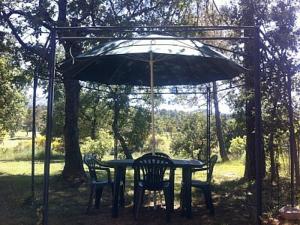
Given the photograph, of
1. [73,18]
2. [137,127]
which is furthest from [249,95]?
[137,127]

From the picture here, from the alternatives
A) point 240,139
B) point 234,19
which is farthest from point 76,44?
point 240,139

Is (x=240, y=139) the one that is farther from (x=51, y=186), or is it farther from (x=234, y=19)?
(x=51, y=186)

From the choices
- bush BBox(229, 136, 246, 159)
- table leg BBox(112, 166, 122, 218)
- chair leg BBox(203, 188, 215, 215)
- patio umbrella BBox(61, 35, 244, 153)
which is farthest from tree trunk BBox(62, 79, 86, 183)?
bush BBox(229, 136, 246, 159)

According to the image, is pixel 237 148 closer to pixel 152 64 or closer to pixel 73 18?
pixel 73 18

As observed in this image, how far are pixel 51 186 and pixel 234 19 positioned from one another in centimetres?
559

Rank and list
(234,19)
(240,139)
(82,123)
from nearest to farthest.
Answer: (234,19) < (240,139) < (82,123)

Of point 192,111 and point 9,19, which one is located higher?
point 9,19

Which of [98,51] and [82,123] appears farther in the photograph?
[82,123]

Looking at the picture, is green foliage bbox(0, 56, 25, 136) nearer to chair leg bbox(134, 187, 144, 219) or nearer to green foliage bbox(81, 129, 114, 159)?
green foliage bbox(81, 129, 114, 159)

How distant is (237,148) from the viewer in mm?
18203

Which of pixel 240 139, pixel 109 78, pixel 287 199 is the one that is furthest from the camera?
pixel 240 139

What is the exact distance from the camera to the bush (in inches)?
660

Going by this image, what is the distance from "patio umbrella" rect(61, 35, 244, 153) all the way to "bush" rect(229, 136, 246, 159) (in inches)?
320

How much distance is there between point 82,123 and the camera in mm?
19438
